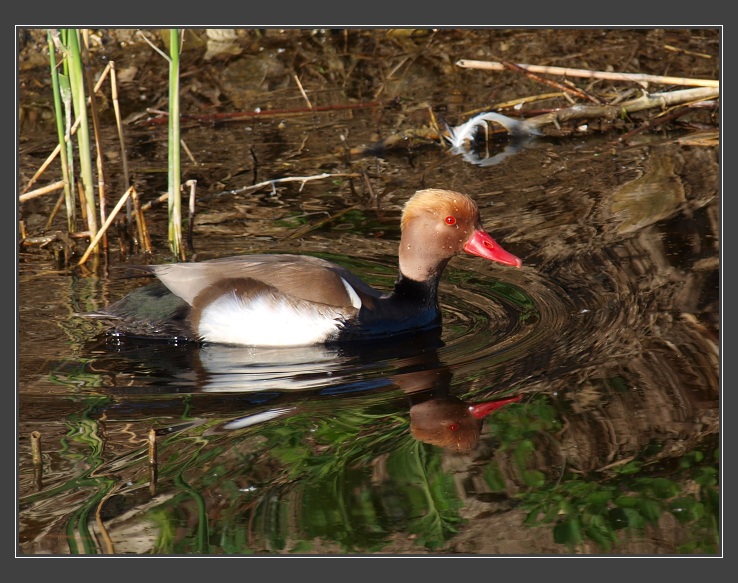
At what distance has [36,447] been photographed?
508cm

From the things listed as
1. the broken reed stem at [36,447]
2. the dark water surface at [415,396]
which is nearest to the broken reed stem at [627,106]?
the dark water surface at [415,396]

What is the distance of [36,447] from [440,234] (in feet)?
10.2

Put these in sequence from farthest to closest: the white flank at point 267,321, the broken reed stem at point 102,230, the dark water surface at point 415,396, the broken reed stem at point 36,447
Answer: the broken reed stem at point 102,230, the white flank at point 267,321, the broken reed stem at point 36,447, the dark water surface at point 415,396

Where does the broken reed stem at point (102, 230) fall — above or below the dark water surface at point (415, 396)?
above

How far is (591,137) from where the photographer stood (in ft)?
34.0

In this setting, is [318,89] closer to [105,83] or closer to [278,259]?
[105,83]

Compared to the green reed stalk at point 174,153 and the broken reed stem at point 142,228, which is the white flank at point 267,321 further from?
the broken reed stem at point 142,228

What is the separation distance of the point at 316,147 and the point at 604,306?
427 centimetres

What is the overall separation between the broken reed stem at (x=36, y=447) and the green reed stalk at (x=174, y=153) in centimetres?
245

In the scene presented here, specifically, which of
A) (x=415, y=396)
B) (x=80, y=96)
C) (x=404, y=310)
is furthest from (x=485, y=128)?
(x=415, y=396)

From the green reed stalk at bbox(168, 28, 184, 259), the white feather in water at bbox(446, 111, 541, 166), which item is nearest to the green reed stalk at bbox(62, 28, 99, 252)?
the green reed stalk at bbox(168, 28, 184, 259)

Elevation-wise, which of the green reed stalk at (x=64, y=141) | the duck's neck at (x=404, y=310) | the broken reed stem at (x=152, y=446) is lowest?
the broken reed stem at (x=152, y=446)

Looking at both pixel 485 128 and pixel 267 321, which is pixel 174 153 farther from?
pixel 485 128

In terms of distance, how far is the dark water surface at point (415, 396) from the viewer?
15.0 feet
